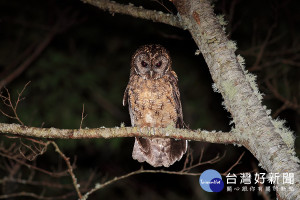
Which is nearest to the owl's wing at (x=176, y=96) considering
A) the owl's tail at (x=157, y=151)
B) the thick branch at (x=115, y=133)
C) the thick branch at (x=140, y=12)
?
the owl's tail at (x=157, y=151)

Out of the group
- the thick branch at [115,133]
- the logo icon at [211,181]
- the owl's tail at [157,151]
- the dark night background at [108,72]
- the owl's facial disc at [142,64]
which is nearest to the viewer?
the thick branch at [115,133]

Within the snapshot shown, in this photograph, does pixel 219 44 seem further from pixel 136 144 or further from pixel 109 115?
pixel 109 115

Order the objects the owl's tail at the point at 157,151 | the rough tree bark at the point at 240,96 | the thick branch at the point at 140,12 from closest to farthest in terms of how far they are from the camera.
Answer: the rough tree bark at the point at 240,96
the thick branch at the point at 140,12
the owl's tail at the point at 157,151

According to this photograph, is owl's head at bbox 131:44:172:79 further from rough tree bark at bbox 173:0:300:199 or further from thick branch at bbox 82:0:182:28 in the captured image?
rough tree bark at bbox 173:0:300:199

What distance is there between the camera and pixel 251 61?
616cm

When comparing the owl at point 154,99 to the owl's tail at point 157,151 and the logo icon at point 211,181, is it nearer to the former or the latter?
the owl's tail at point 157,151

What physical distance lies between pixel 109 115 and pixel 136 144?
374 centimetres

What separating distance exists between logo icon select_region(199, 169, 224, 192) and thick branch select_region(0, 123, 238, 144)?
2.72 feet

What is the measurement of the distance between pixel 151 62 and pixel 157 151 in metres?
1.05

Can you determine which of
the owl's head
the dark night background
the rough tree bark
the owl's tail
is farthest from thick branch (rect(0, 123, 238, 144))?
the dark night background

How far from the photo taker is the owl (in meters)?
3.73

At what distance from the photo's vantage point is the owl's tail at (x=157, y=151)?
12.0ft

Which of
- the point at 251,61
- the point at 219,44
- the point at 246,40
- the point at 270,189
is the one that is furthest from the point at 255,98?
the point at 246,40

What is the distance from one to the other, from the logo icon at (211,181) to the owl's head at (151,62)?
1.31 meters
